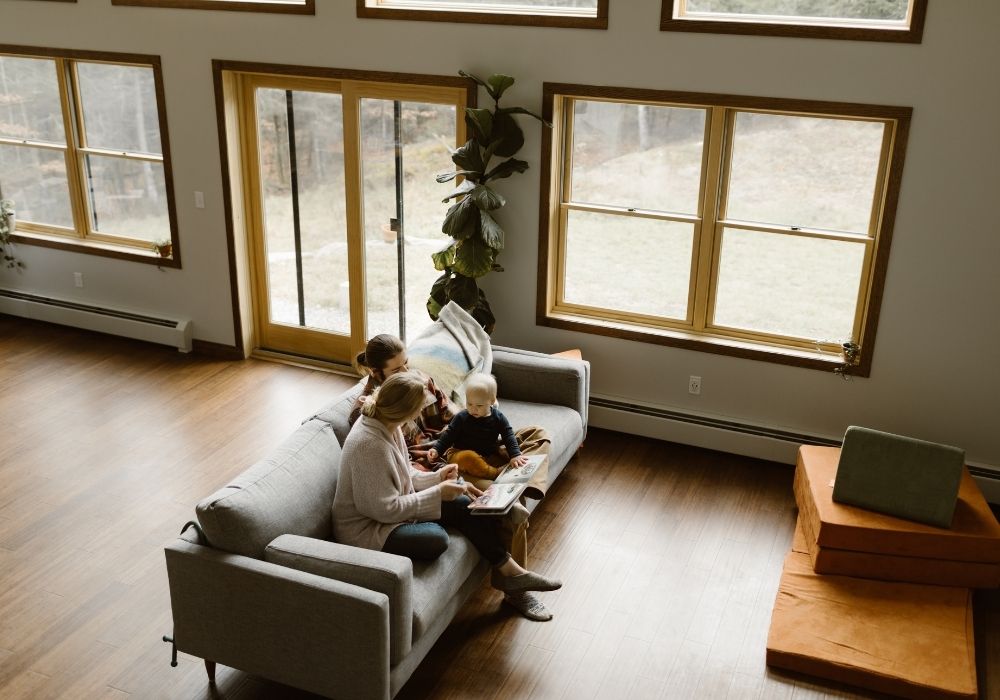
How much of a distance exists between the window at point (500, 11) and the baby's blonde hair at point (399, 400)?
2720mm

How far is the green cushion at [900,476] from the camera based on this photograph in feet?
14.1

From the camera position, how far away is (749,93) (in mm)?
4957

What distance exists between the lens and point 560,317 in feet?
19.1

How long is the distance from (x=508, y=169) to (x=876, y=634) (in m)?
3.17

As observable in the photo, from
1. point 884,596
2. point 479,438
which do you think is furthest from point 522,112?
point 884,596

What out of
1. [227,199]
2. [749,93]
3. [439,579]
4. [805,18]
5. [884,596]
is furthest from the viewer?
[227,199]

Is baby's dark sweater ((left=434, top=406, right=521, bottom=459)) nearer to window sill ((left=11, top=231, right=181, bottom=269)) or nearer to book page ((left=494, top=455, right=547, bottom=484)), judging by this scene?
book page ((left=494, top=455, right=547, bottom=484))

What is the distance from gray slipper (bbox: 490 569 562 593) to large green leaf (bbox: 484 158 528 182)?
251cm

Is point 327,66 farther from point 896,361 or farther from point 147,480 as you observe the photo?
point 896,361

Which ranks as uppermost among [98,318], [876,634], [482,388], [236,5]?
A: [236,5]

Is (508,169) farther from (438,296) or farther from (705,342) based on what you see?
(705,342)

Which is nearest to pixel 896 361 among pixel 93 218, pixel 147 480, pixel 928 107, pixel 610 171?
pixel 928 107

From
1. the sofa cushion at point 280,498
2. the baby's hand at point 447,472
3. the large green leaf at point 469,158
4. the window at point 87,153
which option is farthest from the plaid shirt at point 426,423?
the window at point 87,153

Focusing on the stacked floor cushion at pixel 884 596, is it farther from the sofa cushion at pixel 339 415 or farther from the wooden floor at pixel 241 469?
the sofa cushion at pixel 339 415
